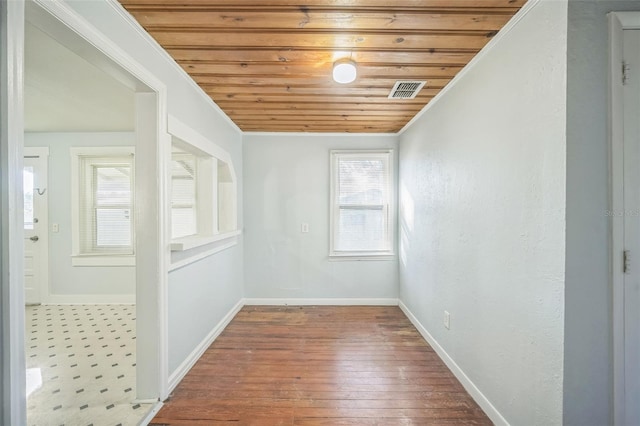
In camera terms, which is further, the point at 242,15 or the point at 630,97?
the point at 242,15

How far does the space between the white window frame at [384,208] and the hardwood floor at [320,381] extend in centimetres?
93

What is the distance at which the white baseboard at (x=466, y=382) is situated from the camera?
Result: 1607mm

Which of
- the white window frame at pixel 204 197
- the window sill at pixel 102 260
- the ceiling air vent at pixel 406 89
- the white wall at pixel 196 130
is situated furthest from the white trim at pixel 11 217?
the window sill at pixel 102 260

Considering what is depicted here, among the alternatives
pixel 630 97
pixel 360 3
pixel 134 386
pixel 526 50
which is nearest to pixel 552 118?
pixel 630 97

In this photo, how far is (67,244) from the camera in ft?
11.8

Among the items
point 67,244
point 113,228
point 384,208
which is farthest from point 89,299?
point 384,208

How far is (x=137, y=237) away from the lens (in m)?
1.74

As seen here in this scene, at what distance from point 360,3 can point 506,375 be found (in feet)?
7.51

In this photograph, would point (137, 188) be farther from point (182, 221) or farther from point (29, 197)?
point (29, 197)

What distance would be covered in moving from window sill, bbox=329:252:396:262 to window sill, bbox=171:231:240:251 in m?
1.38

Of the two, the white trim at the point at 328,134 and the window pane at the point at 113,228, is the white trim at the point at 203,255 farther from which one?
the window pane at the point at 113,228

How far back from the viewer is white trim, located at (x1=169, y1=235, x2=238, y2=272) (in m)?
1.94

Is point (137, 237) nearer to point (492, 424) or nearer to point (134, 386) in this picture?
point (134, 386)

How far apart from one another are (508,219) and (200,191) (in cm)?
270
